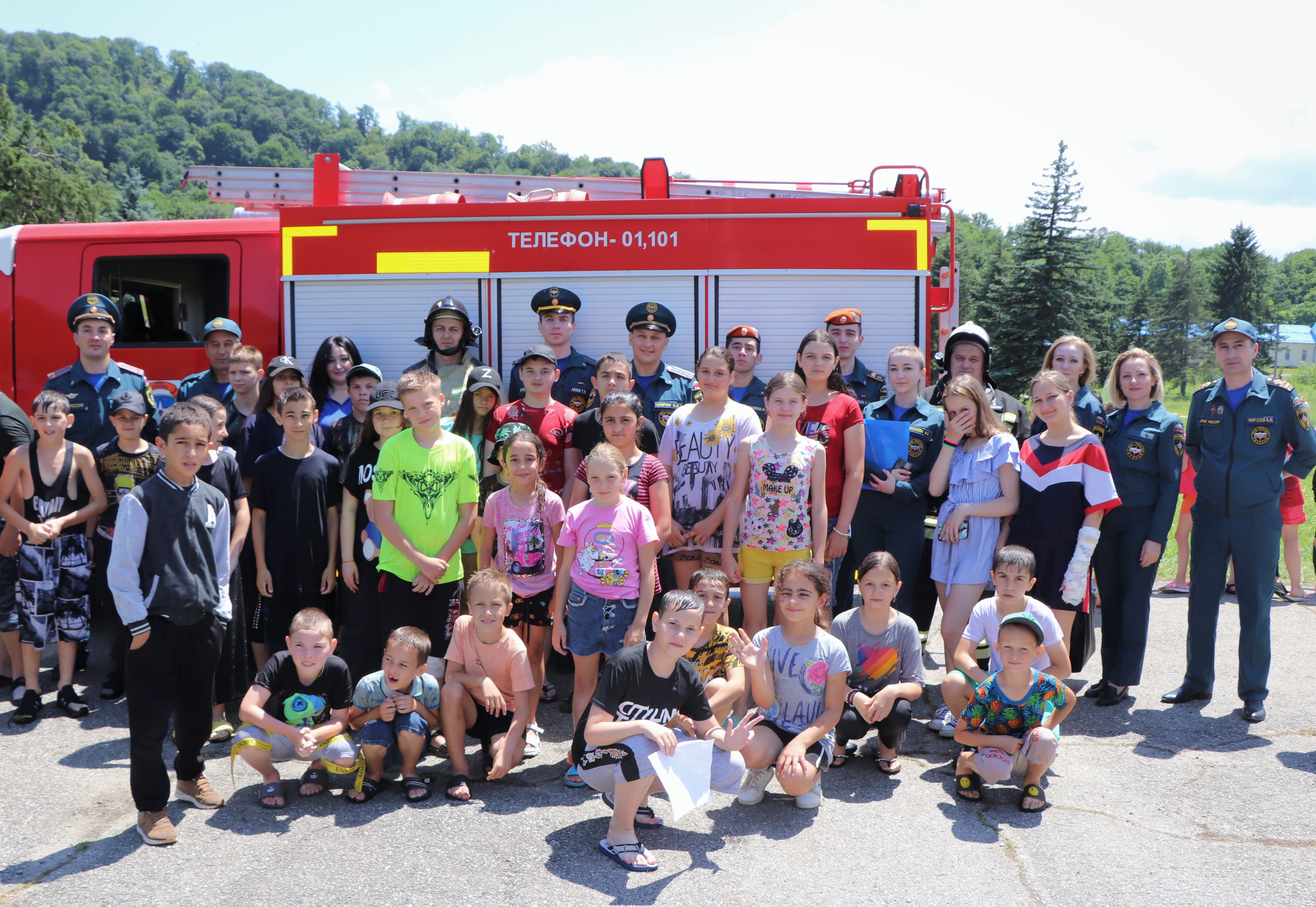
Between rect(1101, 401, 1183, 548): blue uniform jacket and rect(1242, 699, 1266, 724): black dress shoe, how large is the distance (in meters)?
0.95

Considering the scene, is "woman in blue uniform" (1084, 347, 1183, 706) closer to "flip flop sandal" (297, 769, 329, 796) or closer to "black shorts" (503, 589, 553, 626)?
"black shorts" (503, 589, 553, 626)

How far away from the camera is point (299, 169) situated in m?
8.52

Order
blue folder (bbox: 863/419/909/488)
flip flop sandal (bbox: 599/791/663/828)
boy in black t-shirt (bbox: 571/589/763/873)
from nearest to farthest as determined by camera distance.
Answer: boy in black t-shirt (bbox: 571/589/763/873), flip flop sandal (bbox: 599/791/663/828), blue folder (bbox: 863/419/909/488)

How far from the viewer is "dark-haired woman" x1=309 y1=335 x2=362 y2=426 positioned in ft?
19.8

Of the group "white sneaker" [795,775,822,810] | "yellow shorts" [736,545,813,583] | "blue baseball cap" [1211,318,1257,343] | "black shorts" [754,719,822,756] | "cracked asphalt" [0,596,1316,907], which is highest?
"blue baseball cap" [1211,318,1257,343]

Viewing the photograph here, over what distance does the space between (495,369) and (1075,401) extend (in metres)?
3.81

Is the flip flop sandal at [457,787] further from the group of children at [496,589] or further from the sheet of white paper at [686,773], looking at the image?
the sheet of white paper at [686,773]

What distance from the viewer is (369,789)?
3.96 m

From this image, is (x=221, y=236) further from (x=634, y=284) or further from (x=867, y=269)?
(x=867, y=269)

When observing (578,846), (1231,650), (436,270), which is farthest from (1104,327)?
(578,846)

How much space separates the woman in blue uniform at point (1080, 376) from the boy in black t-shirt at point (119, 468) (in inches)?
204

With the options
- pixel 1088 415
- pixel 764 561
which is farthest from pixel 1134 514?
pixel 764 561

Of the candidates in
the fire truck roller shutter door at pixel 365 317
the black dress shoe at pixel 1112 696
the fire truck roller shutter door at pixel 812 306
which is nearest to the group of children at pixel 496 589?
the fire truck roller shutter door at pixel 812 306

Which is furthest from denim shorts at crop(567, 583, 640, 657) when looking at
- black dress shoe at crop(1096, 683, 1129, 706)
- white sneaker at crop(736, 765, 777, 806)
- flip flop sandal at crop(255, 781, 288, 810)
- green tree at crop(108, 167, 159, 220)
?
green tree at crop(108, 167, 159, 220)
